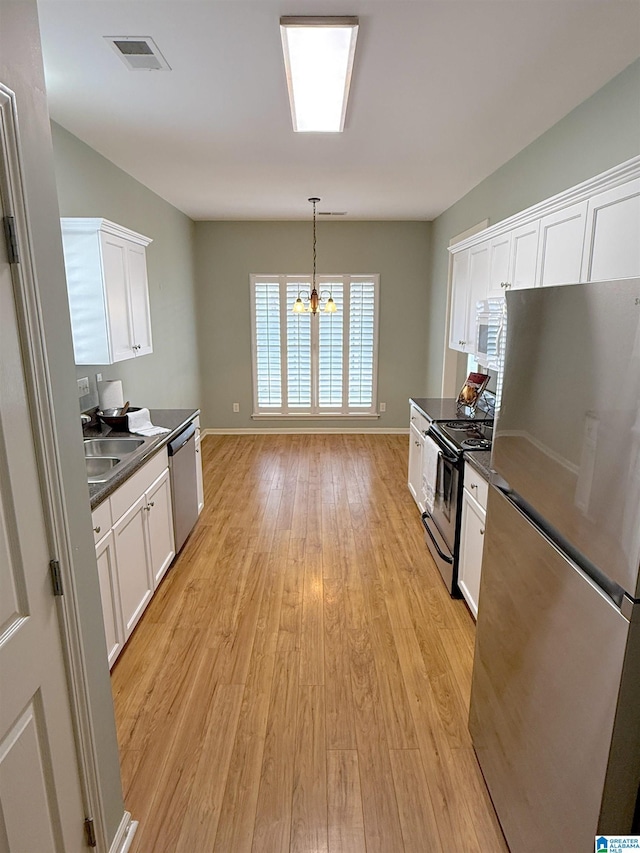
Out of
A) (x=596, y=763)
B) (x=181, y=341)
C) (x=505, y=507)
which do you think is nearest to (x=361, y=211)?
(x=181, y=341)

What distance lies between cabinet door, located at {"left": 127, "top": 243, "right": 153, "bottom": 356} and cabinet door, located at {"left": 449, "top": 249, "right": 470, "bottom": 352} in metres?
2.51

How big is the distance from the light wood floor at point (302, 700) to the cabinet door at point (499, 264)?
192 cm

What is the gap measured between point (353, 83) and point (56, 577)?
2.46 metres

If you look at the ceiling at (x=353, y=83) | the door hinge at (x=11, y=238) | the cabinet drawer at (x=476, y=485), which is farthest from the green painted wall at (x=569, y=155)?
the door hinge at (x=11, y=238)

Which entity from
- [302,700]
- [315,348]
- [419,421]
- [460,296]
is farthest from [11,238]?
[315,348]

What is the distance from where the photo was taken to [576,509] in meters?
1.10

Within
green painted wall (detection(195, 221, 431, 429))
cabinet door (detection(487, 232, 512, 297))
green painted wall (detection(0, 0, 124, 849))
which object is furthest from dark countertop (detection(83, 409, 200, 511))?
green painted wall (detection(195, 221, 431, 429))

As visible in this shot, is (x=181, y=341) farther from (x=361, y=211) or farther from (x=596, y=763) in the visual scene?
(x=596, y=763)

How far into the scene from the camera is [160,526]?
3.00m

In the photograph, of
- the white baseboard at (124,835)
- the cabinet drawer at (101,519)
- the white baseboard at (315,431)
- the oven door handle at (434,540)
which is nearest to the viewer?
the white baseboard at (124,835)

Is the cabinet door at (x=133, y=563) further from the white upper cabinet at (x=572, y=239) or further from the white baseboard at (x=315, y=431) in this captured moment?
the white baseboard at (x=315, y=431)

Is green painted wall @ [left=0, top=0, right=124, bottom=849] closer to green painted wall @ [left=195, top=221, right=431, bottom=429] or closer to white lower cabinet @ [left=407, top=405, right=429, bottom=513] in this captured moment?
white lower cabinet @ [left=407, top=405, right=429, bottom=513]

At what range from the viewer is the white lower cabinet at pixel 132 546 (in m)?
2.21

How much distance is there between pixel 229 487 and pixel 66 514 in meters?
3.56
